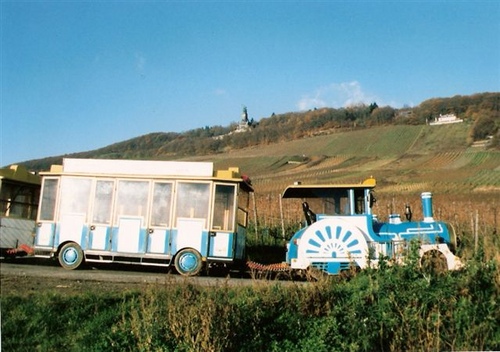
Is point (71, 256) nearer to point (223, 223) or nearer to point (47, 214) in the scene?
point (47, 214)

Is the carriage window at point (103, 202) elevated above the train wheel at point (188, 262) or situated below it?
above

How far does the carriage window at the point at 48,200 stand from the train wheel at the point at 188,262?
3.65 metres

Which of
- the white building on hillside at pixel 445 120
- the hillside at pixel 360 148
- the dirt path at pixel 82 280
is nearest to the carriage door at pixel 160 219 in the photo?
the dirt path at pixel 82 280

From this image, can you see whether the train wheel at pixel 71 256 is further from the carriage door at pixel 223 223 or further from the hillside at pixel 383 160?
the hillside at pixel 383 160

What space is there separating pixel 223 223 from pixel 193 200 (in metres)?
0.97

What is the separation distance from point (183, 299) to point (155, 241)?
20.2ft

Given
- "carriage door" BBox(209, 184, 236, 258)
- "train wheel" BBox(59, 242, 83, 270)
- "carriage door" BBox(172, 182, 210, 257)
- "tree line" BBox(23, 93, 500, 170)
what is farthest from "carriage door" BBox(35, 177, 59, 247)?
"tree line" BBox(23, 93, 500, 170)

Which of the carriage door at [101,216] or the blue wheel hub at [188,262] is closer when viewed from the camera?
the blue wheel hub at [188,262]

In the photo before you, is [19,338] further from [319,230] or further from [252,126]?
[252,126]

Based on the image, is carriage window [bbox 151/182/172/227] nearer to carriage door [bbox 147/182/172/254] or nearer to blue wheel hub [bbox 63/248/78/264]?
carriage door [bbox 147/182/172/254]

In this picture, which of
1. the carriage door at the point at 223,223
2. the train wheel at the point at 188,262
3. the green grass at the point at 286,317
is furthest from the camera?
the carriage door at the point at 223,223

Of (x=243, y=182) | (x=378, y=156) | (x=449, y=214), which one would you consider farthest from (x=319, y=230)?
(x=378, y=156)

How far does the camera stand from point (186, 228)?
12320mm

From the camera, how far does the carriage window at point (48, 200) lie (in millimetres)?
12977
